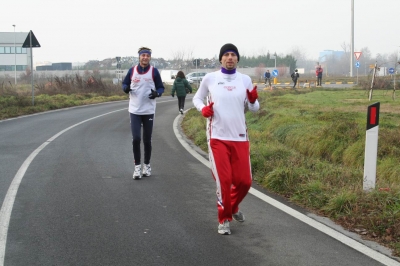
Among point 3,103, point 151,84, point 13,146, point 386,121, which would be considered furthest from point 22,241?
point 3,103

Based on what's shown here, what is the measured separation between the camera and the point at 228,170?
5977 mm

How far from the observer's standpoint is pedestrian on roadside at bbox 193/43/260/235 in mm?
5988

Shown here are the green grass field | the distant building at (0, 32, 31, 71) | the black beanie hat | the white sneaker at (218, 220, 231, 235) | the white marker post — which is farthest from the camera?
the distant building at (0, 32, 31, 71)

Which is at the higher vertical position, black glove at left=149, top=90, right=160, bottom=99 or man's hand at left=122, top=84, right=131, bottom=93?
man's hand at left=122, top=84, right=131, bottom=93

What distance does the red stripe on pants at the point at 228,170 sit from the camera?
5.96 metres

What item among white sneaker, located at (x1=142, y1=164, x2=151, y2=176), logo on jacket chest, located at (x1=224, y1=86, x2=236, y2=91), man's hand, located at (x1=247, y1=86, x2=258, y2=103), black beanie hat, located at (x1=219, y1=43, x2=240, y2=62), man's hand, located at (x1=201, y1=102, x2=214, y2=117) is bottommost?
white sneaker, located at (x1=142, y1=164, x2=151, y2=176)

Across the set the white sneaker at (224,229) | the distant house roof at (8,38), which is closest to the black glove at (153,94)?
the white sneaker at (224,229)

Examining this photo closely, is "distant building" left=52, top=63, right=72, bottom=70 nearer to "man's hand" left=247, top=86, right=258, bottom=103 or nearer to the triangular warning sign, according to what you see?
the triangular warning sign

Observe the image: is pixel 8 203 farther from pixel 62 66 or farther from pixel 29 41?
pixel 62 66

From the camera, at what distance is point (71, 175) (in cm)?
903

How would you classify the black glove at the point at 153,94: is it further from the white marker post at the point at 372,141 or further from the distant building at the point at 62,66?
the distant building at the point at 62,66

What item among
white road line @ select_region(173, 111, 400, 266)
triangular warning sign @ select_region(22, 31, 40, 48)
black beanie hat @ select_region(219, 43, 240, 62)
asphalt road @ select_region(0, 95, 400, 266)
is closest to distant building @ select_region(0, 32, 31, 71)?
triangular warning sign @ select_region(22, 31, 40, 48)

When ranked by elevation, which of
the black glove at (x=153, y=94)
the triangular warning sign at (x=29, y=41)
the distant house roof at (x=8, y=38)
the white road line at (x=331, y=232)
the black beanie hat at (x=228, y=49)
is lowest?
the white road line at (x=331, y=232)

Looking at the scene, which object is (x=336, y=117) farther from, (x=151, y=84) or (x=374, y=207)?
(x=374, y=207)
